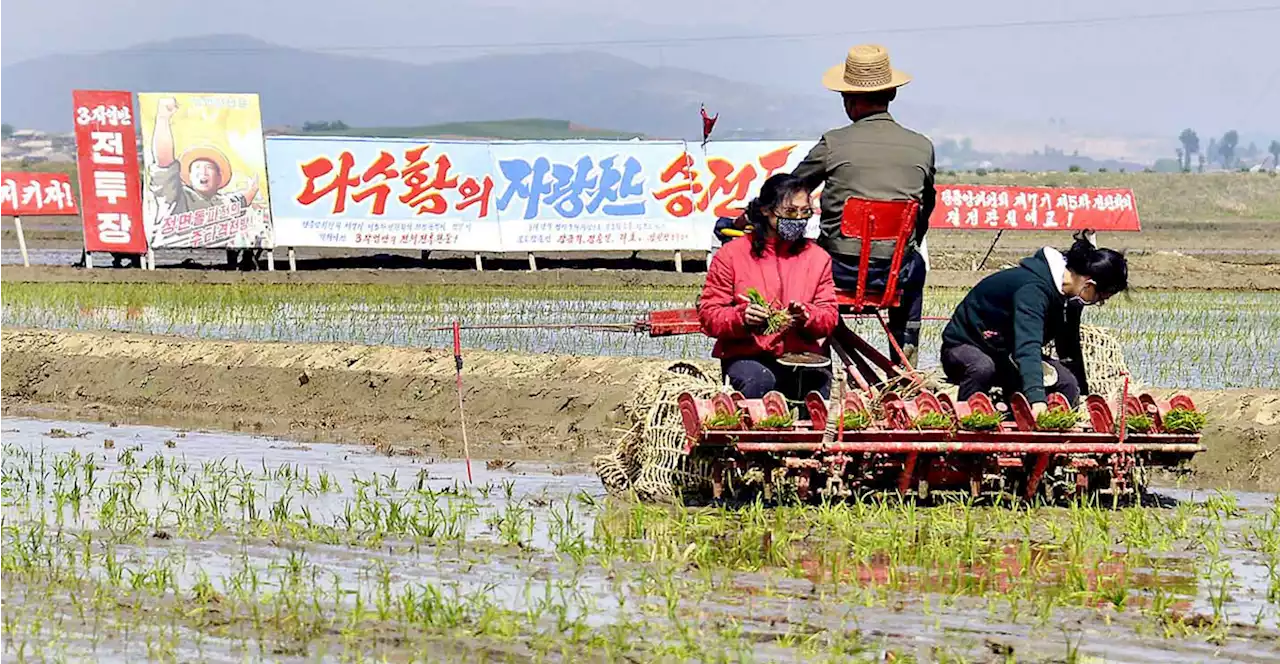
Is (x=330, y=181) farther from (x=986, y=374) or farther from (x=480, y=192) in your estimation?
(x=986, y=374)

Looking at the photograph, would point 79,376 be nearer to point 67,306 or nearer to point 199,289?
point 67,306

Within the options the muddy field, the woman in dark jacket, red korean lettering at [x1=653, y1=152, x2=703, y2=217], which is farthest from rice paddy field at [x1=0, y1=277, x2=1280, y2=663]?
red korean lettering at [x1=653, y1=152, x2=703, y2=217]

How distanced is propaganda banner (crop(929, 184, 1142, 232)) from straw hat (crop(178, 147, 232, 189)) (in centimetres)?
983

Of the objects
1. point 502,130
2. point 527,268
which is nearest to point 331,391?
point 527,268

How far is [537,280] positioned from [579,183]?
2.29 meters

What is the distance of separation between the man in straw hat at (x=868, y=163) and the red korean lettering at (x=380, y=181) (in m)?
17.1

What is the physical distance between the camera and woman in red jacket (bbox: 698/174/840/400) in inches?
320

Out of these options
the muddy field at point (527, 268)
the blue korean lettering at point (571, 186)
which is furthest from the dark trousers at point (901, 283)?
the blue korean lettering at point (571, 186)

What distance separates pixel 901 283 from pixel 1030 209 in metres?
21.0

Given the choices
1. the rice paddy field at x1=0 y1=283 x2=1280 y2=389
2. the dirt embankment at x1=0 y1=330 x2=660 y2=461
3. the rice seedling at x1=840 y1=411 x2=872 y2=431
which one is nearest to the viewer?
the rice seedling at x1=840 y1=411 x2=872 y2=431

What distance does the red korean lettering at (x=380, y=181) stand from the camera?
997 inches

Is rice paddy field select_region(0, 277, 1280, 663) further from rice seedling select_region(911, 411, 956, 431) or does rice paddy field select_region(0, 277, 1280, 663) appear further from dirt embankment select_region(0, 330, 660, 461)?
dirt embankment select_region(0, 330, 660, 461)

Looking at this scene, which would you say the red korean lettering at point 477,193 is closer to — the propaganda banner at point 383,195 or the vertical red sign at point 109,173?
the propaganda banner at point 383,195

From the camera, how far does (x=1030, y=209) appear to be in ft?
95.6
